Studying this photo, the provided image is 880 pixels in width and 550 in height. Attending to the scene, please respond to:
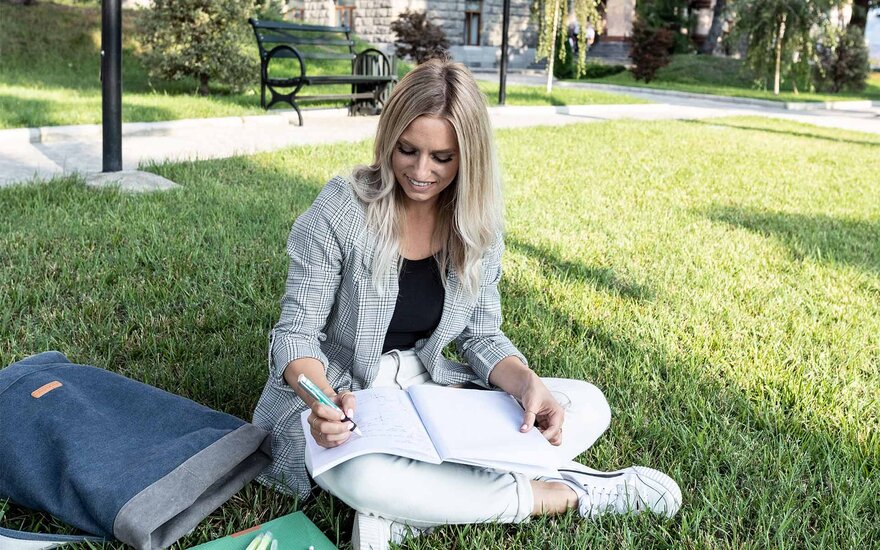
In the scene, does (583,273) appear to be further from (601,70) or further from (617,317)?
(601,70)

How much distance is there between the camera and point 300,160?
22.8 feet

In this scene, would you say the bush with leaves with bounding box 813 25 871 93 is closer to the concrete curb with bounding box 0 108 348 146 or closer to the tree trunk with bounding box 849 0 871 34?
the tree trunk with bounding box 849 0 871 34

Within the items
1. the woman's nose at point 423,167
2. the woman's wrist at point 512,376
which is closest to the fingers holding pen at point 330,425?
the woman's wrist at point 512,376

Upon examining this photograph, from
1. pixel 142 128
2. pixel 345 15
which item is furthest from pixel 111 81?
pixel 345 15

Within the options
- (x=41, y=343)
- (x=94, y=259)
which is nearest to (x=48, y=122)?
(x=94, y=259)

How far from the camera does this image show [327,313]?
236 centimetres

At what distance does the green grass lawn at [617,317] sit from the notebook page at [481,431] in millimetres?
272

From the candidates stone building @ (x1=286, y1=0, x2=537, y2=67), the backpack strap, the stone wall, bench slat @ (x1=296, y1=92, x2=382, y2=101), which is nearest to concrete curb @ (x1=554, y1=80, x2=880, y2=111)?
the stone wall

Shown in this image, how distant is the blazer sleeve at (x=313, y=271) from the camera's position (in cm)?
229

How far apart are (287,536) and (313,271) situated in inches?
26.9

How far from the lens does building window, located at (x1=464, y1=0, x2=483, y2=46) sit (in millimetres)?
29266

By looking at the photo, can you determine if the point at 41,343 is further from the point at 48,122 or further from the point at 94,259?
the point at 48,122

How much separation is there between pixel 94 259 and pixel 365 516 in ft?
8.48

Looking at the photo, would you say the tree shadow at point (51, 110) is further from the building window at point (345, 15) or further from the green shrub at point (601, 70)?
the green shrub at point (601, 70)
